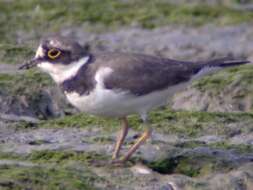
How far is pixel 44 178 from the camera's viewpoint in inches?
317

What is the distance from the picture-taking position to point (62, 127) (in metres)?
9.99

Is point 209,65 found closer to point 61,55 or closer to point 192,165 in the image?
point 192,165

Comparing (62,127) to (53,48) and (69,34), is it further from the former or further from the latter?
(69,34)

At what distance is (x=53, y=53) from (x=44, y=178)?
122cm

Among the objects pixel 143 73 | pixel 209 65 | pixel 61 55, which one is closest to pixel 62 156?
pixel 61 55

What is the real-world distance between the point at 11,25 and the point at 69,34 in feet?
2.78

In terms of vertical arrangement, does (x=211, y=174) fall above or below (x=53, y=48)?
below

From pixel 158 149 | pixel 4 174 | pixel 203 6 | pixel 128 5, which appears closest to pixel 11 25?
pixel 128 5

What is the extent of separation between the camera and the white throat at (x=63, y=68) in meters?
8.64

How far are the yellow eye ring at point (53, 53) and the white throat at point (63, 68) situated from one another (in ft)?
0.24

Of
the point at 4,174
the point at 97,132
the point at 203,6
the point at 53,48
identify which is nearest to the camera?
the point at 4,174

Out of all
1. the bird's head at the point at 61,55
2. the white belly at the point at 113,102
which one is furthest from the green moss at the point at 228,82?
the bird's head at the point at 61,55

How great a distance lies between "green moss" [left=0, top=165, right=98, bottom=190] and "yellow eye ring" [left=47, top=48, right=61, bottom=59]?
0.98 metres

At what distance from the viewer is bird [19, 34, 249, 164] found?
8461 mm
